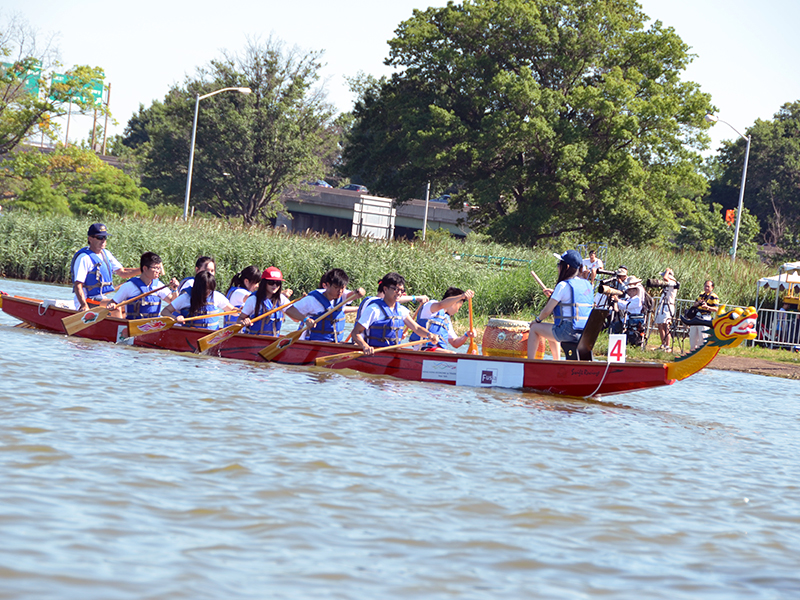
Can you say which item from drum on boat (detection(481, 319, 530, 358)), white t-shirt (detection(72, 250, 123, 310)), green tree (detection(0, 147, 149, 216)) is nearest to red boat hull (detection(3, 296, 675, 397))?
white t-shirt (detection(72, 250, 123, 310))

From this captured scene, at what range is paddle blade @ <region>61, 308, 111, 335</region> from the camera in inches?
467

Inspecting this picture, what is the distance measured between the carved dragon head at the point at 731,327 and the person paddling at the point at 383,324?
3.22m

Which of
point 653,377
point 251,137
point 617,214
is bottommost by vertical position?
point 653,377

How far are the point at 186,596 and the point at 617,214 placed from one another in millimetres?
33307

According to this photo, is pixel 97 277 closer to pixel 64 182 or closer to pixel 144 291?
pixel 144 291

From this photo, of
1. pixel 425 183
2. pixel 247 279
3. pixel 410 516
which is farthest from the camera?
pixel 425 183

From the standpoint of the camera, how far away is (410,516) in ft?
16.0

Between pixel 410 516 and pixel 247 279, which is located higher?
pixel 247 279

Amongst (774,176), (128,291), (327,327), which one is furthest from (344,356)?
(774,176)

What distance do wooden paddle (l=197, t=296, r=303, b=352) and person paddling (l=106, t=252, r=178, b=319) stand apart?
1.03 metres

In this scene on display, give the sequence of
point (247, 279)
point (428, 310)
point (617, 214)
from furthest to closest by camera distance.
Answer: point (617, 214) < point (247, 279) < point (428, 310)

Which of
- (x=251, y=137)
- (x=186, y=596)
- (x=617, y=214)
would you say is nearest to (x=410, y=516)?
(x=186, y=596)

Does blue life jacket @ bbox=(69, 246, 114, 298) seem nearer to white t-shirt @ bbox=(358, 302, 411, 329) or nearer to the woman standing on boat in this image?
the woman standing on boat

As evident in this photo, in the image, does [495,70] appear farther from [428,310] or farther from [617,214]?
[428,310]
